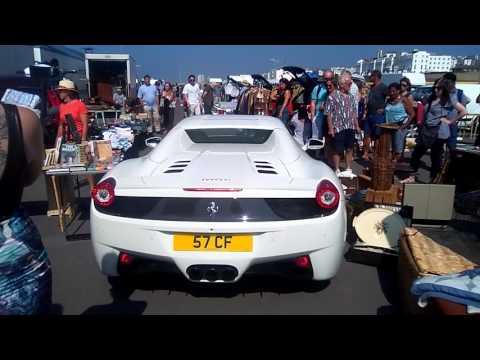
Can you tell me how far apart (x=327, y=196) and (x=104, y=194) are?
1540mm

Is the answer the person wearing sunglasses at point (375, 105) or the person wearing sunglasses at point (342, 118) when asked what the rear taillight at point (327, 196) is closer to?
the person wearing sunglasses at point (342, 118)

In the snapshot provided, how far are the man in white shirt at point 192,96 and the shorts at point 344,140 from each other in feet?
26.6

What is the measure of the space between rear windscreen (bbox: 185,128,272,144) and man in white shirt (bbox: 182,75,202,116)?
32.4 ft

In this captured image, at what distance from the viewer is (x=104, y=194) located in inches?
111

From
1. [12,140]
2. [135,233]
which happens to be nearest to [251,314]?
[135,233]

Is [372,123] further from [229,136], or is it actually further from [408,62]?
[408,62]

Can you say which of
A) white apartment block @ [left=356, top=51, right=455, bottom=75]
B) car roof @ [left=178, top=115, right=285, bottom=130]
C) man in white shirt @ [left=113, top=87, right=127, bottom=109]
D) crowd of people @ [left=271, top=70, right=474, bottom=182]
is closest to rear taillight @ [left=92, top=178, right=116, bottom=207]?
car roof @ [left=178, top=115, right=285, bottom=130]

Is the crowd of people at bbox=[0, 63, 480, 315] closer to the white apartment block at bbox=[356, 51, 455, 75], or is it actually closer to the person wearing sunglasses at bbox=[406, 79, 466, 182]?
the person wearing sunglasses at bbox=[406, 79, 466, 182]

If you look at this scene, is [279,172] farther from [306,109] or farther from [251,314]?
[306,109]

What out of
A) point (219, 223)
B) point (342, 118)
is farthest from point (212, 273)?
point (342, 118)

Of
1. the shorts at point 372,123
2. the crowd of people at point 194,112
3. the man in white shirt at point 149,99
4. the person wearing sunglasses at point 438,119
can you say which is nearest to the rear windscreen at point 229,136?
the crowd of people at point 194,112

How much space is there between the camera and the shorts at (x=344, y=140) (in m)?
6.51

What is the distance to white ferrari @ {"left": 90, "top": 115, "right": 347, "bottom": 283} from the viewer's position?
2623 mm
